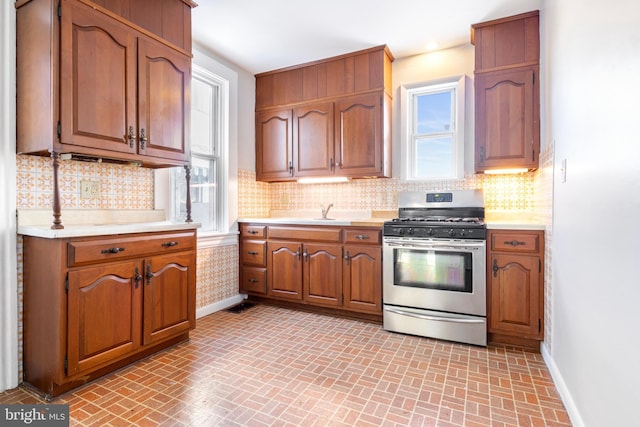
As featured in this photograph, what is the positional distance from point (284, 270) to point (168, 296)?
1.28 meters

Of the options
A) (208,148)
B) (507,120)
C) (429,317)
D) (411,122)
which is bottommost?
(429,317)

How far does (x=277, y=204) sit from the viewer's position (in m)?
4.24

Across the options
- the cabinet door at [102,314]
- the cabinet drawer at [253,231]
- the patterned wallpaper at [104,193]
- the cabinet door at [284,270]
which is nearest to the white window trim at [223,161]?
the cabinet drawer at [253,231]

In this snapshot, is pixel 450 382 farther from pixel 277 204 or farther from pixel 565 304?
pixel 277 204

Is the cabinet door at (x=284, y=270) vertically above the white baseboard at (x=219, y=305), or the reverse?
the cabinet door at (x=284, y=270)

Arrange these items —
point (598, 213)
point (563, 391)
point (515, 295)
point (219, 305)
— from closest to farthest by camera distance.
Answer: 1. point (598, 213)
2. point (563, 391)
3. point (515, 295)
4. point (219, 305)

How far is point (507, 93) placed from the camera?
280 centimetres

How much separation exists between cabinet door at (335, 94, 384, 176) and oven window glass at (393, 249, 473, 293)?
0.97m

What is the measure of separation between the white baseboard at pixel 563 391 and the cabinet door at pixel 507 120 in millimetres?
1483

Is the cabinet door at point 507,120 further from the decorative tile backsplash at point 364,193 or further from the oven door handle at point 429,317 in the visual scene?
the oven door handle at point 429,317

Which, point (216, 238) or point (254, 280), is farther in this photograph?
point (254, 280)

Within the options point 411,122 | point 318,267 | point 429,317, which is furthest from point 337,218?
point 429,317

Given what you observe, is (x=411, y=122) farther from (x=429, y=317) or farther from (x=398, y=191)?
(x=429, y=317)

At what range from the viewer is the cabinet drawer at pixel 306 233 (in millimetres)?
3209
